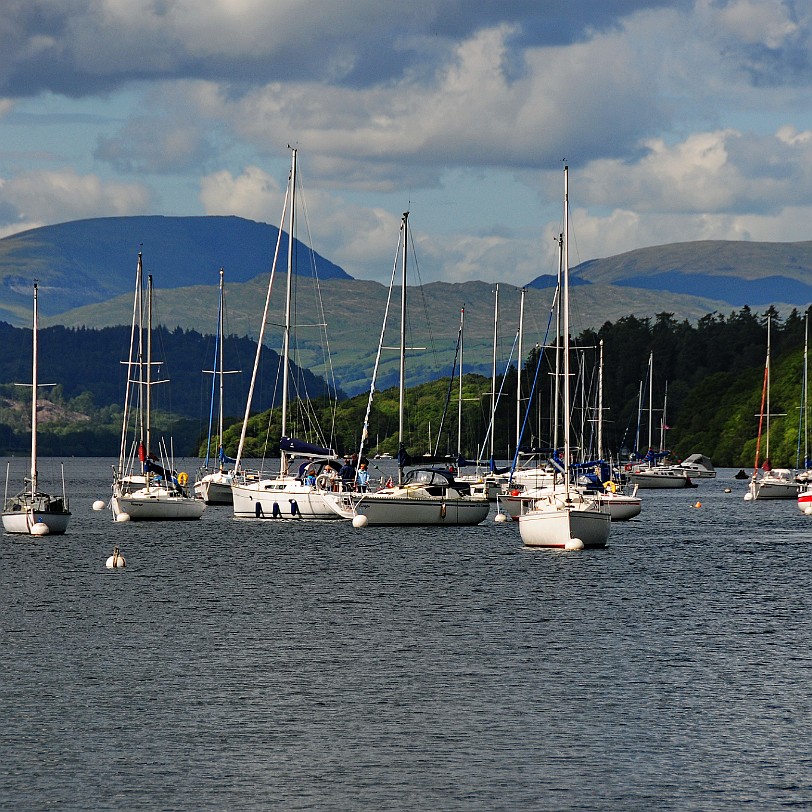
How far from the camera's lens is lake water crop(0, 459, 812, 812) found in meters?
28.1

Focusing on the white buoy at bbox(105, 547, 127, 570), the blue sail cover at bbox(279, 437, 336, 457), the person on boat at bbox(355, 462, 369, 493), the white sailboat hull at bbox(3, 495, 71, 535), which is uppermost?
the blue sail cover at bbox(279, 437, 336, 457)

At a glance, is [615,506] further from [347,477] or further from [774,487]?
[774,487]

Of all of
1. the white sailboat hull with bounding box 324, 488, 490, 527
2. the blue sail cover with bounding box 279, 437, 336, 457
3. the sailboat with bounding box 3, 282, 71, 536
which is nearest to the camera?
the sailboat with bounding box 3, 282, 71, 536

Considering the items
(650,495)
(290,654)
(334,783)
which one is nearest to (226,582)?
(290,654)

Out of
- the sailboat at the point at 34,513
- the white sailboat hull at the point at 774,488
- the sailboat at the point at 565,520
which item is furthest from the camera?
the white sailboat hull at the point at 774,488

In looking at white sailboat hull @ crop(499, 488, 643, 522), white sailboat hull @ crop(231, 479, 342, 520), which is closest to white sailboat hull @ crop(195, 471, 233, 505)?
white sailboat hull @ crop(231, 479, 342, 520)

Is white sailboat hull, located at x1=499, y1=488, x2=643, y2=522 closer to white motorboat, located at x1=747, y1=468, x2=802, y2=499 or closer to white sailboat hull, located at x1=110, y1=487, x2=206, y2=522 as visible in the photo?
white sailboat hull, located at x1=110, y1=487, x2=206, y2=522

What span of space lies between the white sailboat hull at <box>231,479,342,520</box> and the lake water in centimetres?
2871

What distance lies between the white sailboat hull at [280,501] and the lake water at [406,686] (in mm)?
28714

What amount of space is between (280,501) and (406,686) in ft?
232

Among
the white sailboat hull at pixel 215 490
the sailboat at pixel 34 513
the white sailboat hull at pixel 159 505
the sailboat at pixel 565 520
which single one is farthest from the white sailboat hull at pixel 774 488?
the sailboat at pixel 34 513

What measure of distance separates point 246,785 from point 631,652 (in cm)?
1982

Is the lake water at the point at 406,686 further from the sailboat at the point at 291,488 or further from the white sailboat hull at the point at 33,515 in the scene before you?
the sailboat at the point at 291,488

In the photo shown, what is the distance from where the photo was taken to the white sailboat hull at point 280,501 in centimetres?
10644
